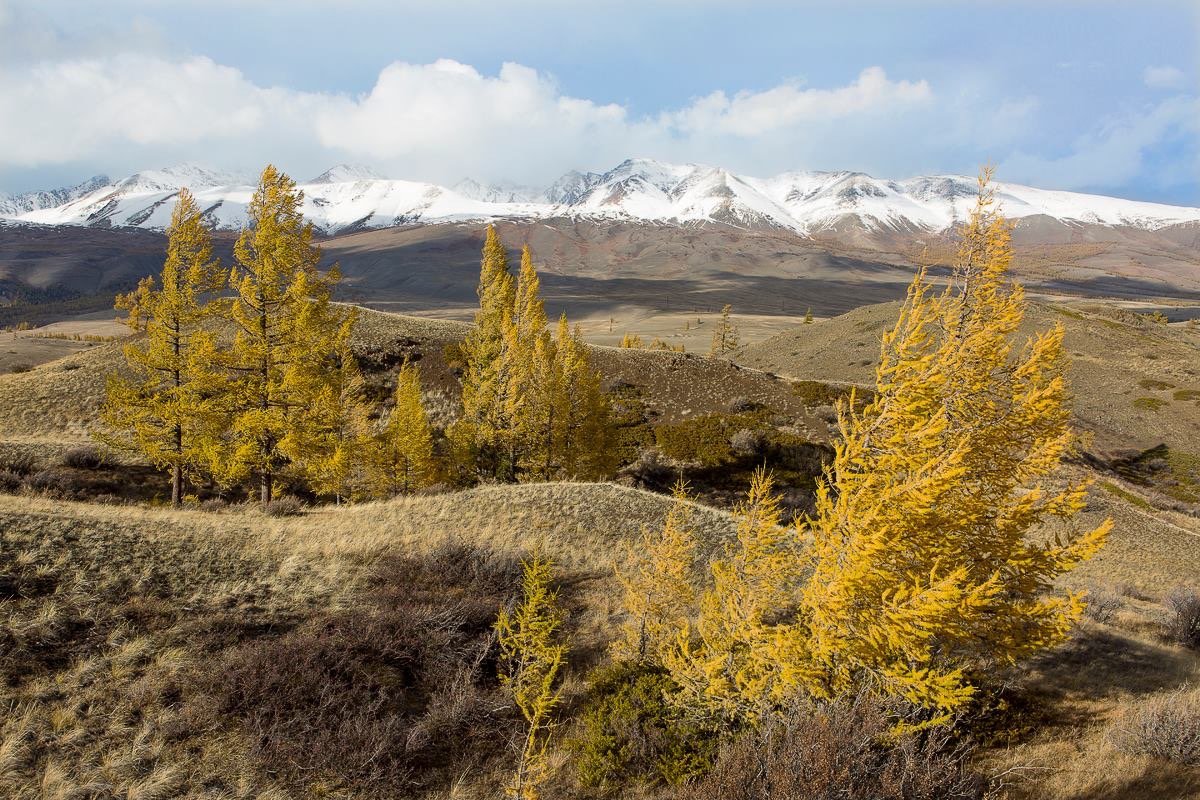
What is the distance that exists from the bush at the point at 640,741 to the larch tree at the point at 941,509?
2.26 m

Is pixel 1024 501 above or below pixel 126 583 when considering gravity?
above

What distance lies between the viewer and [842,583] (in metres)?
7.12

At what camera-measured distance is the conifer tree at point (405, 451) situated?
23.8 meters

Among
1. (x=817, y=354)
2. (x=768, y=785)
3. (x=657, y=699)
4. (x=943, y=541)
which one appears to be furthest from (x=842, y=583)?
(x=817, y=354)

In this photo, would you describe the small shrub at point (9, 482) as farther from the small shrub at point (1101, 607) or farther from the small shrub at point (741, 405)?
the small shrub at point (741, 405)

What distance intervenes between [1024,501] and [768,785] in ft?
16.4

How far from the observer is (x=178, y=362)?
18109 millimetres

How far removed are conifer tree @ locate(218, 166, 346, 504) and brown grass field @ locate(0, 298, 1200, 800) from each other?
226 cm

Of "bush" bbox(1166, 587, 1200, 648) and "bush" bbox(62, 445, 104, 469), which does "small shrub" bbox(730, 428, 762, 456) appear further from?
"bush" bbox(62, 445, 104, 469)

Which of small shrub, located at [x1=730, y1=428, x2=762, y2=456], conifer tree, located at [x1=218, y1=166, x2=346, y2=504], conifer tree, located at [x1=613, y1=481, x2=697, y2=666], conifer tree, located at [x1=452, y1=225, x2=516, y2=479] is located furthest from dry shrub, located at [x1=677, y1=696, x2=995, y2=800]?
small shrub, located at [x1=730, y1=428, x2=762, y2=456]

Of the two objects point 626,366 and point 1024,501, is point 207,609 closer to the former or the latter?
point 1024,501

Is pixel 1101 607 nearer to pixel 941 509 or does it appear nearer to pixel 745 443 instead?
pixel 941 509

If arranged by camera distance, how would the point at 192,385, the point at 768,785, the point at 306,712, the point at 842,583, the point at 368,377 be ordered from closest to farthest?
the point at 768,785 < the point at 842,583 < the point at 306,712 < the point at 192,385 < the point at 368,377

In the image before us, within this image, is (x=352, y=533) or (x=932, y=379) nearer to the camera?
(x=932, y=379)
